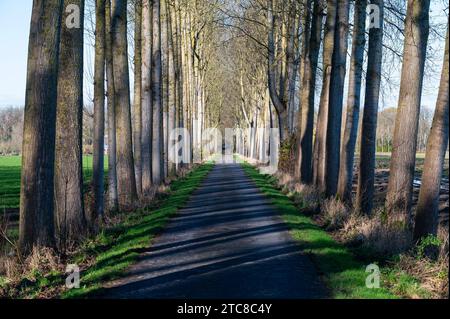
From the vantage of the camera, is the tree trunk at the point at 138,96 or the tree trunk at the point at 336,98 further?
the tree trunk at the point at 138,96

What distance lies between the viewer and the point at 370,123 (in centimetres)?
1473

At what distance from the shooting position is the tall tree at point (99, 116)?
14906mm

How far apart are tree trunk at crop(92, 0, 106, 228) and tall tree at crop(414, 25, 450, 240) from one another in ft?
25.1

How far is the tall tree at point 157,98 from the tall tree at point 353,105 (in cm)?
890

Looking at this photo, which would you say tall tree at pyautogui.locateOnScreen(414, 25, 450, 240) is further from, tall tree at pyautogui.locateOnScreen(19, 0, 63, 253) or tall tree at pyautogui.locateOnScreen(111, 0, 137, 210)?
tall tree at pyautogui.locateOnScreen(111, 0, 137, 210)

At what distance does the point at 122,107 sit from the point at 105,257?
828 cm

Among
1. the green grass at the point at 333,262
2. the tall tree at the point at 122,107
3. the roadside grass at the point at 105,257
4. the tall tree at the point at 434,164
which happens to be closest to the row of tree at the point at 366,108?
the tall tree at the point at 434,164

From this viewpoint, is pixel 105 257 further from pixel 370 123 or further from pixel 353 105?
pixel 353 105

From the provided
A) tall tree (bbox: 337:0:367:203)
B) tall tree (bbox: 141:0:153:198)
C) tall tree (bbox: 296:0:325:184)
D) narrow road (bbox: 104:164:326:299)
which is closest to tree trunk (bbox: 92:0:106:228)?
narrow road (bbox: 104:164:326:299)

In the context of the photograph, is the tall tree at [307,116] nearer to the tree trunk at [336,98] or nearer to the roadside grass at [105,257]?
the tree trunk at [336,98]

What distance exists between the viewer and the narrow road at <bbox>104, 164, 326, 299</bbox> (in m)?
8.20

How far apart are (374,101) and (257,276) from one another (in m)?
7.33

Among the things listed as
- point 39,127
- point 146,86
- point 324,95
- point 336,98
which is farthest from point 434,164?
point 146,86
